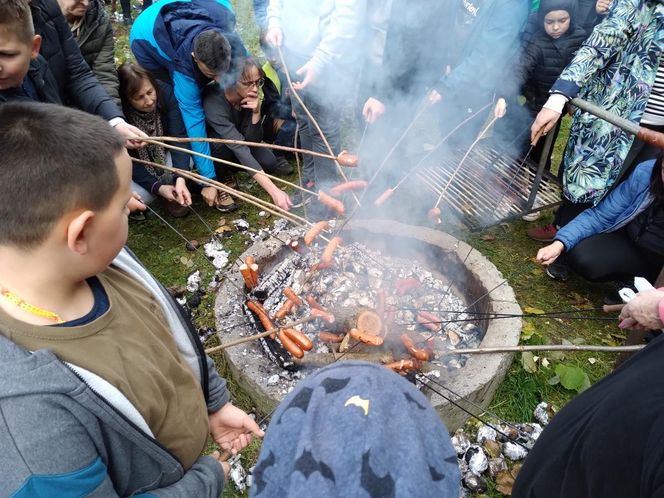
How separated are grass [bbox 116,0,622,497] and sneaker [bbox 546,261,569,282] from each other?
60 millimetres

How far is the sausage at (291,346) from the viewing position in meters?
2.62

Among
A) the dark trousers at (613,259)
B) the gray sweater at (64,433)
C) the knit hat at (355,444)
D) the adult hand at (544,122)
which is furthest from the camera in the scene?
the dark trousers at (613,259)

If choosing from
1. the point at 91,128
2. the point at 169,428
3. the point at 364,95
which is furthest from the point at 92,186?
the point at 364,95

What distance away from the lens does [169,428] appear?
4.81 ft

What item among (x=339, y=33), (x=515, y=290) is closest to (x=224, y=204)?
(x=339, y=33)

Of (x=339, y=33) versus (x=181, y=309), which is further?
(x=339, y=33)

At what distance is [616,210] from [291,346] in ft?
9.43

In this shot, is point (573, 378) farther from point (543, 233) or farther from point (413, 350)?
point (543, 233)

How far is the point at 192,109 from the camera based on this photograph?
14.2 feet

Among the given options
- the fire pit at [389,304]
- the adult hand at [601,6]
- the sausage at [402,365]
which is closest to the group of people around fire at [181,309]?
the adult hand at [601,6]

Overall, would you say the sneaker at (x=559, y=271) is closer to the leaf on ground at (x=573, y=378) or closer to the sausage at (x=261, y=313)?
the leaf on ground at (x=573, y=378)

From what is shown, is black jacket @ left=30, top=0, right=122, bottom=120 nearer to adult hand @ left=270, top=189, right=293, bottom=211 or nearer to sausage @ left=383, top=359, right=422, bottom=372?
adult hand @ left=270, top=189, right=293, bottom=211

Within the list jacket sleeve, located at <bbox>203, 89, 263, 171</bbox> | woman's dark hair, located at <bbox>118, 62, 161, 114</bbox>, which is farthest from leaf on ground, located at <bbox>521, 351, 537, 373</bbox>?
woman's dark hair, located at <bbox>118, 62, 161, 114</bbox>

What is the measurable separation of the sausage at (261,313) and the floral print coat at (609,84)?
9.21 ft
